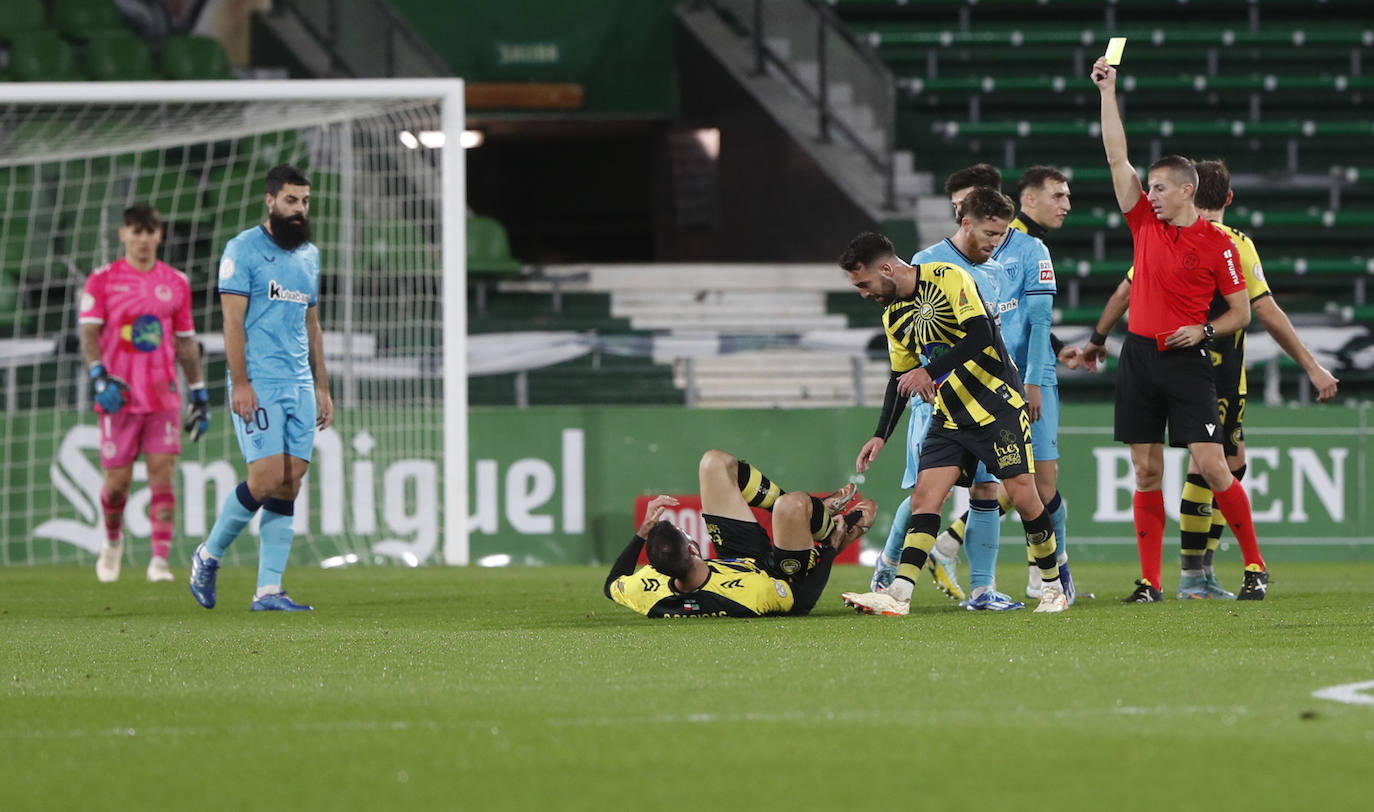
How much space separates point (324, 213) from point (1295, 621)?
10.3 meters

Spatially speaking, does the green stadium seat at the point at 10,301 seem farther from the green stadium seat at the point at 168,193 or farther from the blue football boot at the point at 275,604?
the blue football boot at the point at 275,604

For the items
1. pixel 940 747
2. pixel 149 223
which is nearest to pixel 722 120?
pixel 149 223

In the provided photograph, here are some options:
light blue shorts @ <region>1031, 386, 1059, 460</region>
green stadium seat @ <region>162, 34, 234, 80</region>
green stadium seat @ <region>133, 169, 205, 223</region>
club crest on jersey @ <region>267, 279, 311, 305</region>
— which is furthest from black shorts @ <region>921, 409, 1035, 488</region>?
green stadium seat @ <region>162, 34, 234, 80</region>

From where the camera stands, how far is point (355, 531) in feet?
41.0

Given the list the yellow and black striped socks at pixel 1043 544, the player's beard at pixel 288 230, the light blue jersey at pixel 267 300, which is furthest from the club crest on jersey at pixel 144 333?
the yellow and black striped socks at pixel 1043 544

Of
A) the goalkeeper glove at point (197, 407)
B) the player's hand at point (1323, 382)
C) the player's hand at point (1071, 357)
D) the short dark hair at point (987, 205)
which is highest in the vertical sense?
the short dark hair at point (987, 205)

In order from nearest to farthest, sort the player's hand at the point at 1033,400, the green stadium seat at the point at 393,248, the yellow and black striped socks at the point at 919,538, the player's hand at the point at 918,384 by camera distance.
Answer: the player's hand at the point at 918,384
the yellow and black striped socks at the point at 919,538
the player's hand at the point at 1033,400
the green stadium seat at the point at 393,248

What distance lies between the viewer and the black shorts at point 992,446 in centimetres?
687

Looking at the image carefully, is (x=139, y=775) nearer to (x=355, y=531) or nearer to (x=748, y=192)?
(x=355, y=531)

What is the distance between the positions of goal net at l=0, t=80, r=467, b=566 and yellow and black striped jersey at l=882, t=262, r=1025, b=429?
534cm

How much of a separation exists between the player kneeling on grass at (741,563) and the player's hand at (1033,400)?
942mm

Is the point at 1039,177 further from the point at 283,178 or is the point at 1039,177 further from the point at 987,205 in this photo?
the point at 283,178

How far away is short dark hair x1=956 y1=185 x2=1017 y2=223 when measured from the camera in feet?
23.5

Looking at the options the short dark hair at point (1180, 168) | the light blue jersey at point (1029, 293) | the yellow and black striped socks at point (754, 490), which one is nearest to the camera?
the yellow and black striped socks at point (754, 490)
